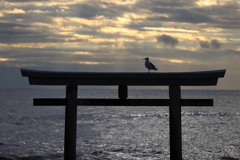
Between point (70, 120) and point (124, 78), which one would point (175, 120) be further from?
point (70, 120)

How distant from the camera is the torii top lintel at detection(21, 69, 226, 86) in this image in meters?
8.16

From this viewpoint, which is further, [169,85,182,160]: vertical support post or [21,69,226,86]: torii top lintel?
[169,85,182,160]: vertical support post

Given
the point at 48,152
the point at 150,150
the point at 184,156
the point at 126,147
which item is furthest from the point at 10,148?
the point at 184,156

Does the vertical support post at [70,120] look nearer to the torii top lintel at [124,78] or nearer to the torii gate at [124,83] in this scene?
the torii gate at [124,83]

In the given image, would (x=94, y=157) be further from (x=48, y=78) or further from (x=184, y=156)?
(x=48, y=78)

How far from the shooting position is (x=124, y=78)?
27.2 ft

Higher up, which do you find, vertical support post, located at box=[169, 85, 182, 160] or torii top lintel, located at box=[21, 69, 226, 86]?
torii top lintel, located at box=[21, 69, 226, 86]

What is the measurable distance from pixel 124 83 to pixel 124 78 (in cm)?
14

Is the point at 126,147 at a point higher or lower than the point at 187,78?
lower

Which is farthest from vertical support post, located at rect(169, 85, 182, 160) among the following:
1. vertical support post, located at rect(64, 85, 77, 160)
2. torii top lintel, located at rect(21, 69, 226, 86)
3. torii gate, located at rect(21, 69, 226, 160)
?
vertical support post, located at rect(64, 85, 77, 160)

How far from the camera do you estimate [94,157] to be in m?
15.6

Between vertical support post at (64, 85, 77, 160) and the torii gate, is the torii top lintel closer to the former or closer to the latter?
the torii gate

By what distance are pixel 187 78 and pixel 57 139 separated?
14.0 metres

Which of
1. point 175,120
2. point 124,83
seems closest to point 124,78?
point 124,83
